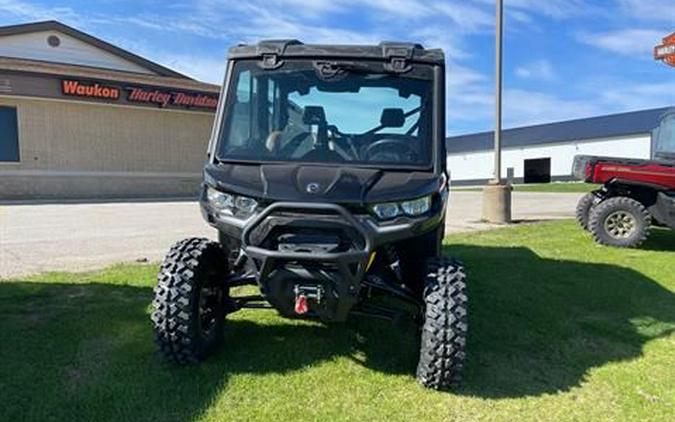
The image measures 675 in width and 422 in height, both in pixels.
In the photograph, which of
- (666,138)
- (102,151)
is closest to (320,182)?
(666,138)

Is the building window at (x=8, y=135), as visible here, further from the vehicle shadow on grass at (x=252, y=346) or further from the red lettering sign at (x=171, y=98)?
the vehicle shadow on grass at (x=252, y=346)

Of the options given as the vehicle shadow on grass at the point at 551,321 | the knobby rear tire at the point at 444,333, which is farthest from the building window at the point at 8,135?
the knobby rear tire at the point at 444,333

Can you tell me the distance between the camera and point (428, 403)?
360 cm

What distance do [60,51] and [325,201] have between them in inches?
972

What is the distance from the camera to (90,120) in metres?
21.9

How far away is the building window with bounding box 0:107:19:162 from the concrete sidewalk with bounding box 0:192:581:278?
11.7 ft

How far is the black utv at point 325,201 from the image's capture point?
3510mm

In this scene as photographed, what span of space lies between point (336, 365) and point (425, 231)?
3.87ft

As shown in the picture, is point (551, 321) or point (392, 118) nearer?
point (392, 118)

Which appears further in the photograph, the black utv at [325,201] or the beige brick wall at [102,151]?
the beige brick wall at [102,151]

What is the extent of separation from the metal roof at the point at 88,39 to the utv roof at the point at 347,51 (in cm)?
2320

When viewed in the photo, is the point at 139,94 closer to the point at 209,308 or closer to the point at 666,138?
the point at 666,138

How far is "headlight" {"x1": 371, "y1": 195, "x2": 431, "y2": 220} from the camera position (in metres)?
3.56

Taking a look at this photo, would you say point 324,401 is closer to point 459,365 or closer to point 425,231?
point 459,365
